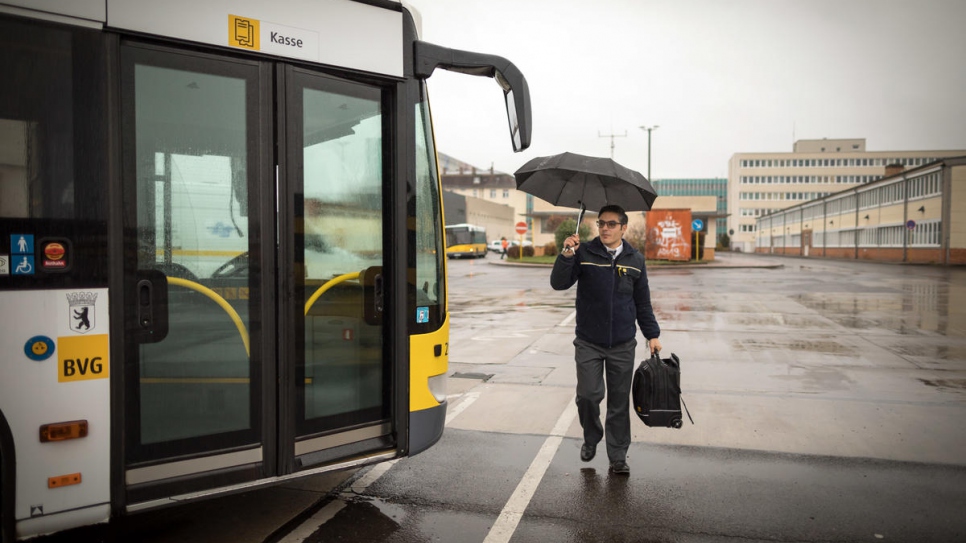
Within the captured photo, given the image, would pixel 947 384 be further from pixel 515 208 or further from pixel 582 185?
pixel 515 208

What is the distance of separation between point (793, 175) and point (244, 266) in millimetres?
121841

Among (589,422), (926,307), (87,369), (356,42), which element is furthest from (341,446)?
(926,307)

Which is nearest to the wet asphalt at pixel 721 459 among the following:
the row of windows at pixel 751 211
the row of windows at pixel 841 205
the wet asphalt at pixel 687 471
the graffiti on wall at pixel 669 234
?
the wet asphalt at pixel 687 471

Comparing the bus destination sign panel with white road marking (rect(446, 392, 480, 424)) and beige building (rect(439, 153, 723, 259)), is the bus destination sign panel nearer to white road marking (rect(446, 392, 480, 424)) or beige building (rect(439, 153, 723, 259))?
white road marking (rect(446, 392, 480, 424))

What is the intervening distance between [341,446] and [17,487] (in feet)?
5.18

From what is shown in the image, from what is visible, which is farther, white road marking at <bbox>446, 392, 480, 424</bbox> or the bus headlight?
white road marking at <bbox>446, 392, 480, 424</bbox>

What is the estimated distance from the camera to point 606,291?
4.83 meters

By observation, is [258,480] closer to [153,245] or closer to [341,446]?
[341,446]

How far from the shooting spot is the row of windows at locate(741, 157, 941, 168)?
361ft

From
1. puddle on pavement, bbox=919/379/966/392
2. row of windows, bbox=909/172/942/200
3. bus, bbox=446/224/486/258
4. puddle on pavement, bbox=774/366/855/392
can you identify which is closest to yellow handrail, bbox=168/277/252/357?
puddle on pavement, bbox=774/366/855/392

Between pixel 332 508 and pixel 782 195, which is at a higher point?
pixel 782 195

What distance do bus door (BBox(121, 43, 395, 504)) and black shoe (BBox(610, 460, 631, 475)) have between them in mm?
1774

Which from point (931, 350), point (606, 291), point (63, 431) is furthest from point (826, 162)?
point (63, 431)

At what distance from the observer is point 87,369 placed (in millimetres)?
3035
